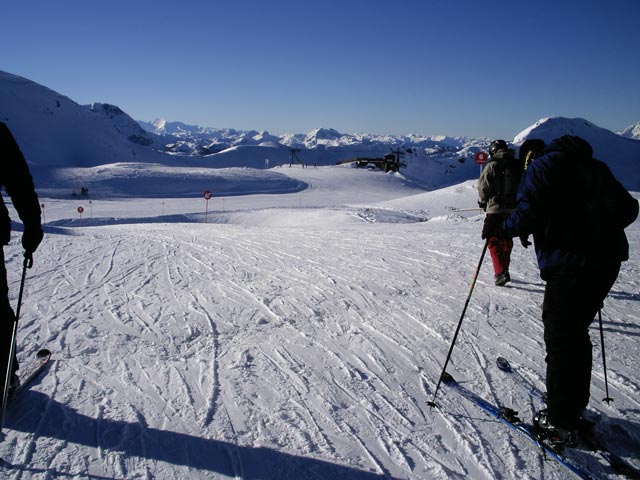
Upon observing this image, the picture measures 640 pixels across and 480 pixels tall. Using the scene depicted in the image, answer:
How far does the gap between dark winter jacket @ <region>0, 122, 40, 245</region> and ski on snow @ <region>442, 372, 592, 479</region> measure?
11.4 feet

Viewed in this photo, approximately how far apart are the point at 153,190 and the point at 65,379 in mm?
41825

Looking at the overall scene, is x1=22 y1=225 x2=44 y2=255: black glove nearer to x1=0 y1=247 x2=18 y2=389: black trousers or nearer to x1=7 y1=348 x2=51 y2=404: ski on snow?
x1=0 y1=247 x2=18 y2=389: black trousers

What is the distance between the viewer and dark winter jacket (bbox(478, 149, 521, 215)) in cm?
529

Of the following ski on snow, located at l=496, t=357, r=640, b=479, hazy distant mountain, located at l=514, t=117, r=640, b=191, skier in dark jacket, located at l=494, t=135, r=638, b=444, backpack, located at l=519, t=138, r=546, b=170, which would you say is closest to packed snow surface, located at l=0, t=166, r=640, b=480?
ski on snow, located at l=496, t=357, r=640, b=479

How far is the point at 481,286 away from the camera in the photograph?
5828 millimetres

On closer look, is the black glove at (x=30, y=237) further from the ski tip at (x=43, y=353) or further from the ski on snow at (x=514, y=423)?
the ski on snow at (x=514, y=423)

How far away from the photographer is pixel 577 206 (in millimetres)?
2451

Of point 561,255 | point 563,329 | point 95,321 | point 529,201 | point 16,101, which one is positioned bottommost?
point 95,321

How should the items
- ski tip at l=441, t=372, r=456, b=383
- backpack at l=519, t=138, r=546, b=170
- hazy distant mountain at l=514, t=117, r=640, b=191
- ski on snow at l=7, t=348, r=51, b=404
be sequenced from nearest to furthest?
ski on snow at l=7, t=348, r=51, b=404 → backpack at l=519, t=138, r=546, b=170 → ski tip at l=441, t=372, r=456, b=383 → hazy distant mountain at l=514, t=117, r=640, b=191

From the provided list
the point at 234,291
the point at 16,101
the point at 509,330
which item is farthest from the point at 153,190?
the point at 16,101

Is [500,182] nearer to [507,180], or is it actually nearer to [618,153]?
[507,180]

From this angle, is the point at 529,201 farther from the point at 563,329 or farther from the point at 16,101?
the point at 16,101

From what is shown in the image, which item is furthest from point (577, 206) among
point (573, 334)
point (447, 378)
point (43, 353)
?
point (43, 353)

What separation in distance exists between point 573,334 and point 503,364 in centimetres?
128
